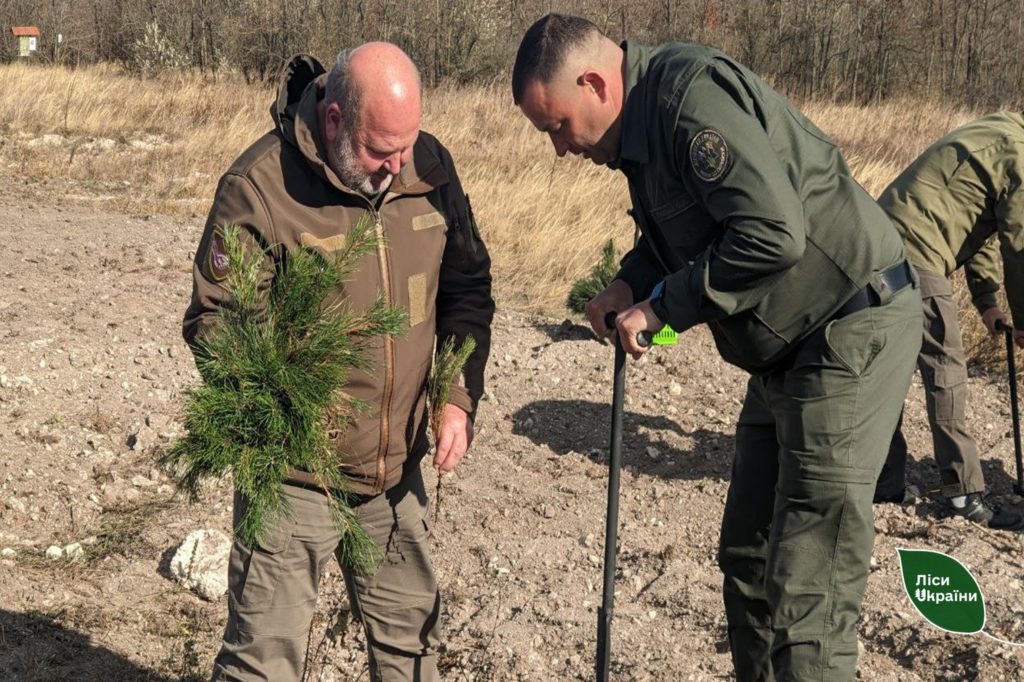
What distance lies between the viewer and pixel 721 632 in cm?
443

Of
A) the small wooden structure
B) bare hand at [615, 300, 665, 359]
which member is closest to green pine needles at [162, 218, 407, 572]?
bare hand at [615, 300, 665, 359]

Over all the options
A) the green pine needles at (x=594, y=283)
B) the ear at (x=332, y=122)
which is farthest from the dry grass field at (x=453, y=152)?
the ear at (x=332, y=122)

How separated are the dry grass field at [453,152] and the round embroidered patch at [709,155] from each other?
520cm

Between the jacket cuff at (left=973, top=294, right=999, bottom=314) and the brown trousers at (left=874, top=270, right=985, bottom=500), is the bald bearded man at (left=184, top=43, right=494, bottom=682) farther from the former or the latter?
the jacket cuff at (left=973, top=294, right=999, bottom=314)

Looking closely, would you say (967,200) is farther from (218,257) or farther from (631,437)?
(218,257)

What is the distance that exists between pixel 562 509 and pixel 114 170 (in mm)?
8774

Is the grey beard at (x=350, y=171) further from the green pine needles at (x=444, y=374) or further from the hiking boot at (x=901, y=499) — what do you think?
the hiking boot at (x=901, y=499)

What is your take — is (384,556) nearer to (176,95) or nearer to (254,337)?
(254,337)

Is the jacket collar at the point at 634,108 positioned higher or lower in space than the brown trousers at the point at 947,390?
higher

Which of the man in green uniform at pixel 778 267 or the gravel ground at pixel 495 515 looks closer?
the man in green uniform at pixel 778 267

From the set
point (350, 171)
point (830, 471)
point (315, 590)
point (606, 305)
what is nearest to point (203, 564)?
point (315, 590)

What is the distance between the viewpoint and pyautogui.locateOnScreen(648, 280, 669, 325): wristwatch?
286cm

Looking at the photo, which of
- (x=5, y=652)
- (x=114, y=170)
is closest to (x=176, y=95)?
(x=114, y=170)

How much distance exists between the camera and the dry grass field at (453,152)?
971 centimetres
